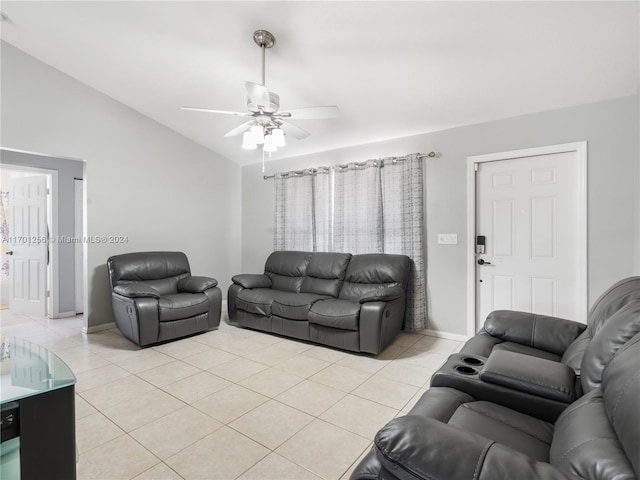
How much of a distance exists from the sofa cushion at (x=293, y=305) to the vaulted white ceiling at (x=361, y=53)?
2142 millimetres

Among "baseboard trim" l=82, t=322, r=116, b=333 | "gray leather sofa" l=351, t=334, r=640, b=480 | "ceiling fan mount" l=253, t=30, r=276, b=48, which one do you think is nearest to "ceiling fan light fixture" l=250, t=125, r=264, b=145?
"ceiling fan mount" l=253, t=30, r=276, b=48

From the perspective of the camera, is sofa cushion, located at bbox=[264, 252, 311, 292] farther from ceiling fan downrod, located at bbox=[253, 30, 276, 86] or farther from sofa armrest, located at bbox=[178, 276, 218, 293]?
ceiling fan downrod, located at bbox=[253, 30, 276, 86]

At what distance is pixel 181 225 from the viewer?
489 centimetres

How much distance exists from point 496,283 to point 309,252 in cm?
240

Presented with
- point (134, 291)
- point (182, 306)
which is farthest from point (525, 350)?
point (134, 291)

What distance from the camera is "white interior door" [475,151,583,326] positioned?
3092 millimetres

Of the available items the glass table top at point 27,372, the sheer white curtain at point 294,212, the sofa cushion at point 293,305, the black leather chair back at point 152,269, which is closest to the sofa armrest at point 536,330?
the sofa cushion at point 293,305

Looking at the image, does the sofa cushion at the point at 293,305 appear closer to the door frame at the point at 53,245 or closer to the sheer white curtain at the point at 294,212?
the sheer white curtain at the point at 294,212

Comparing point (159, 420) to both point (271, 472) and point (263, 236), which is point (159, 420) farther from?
point (263, 236)

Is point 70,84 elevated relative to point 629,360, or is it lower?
elevated

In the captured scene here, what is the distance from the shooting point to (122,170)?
4227 mm

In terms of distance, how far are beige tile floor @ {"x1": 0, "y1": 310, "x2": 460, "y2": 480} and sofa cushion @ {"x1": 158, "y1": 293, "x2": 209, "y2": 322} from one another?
0.32 metres

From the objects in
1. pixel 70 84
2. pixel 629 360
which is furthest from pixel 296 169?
pixel 629 360

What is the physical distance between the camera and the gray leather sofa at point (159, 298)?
3.39 metres
